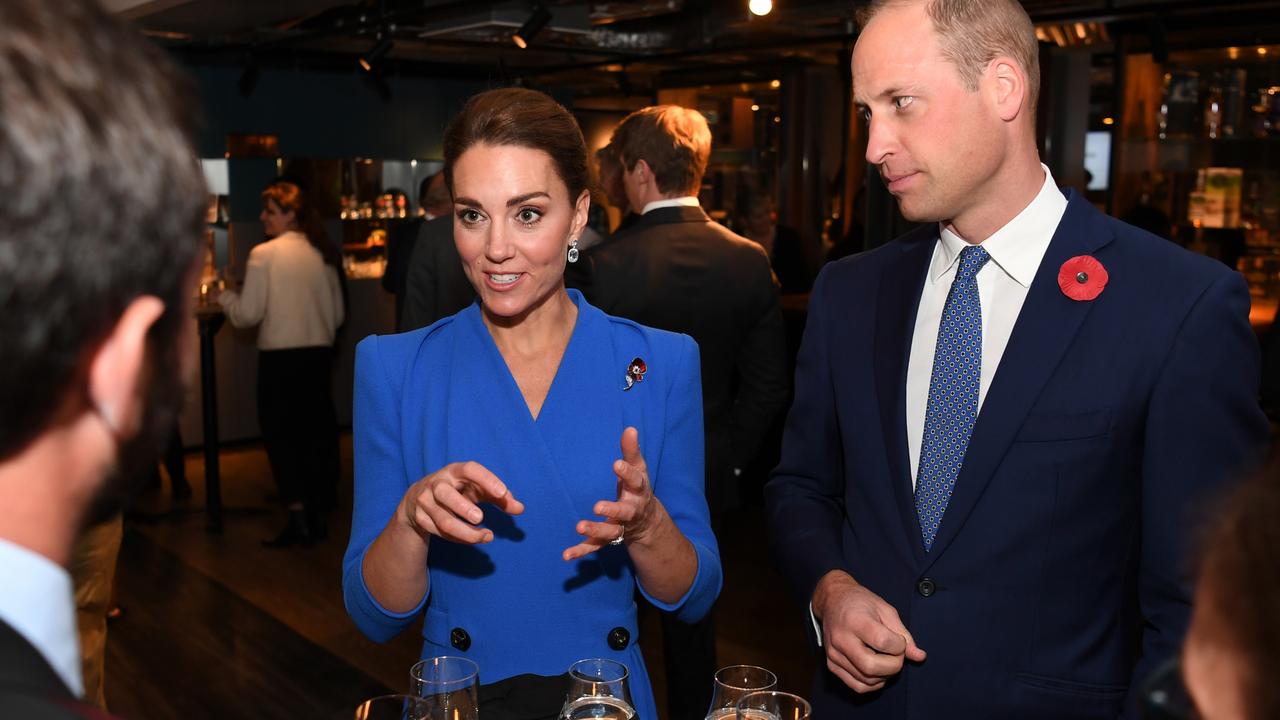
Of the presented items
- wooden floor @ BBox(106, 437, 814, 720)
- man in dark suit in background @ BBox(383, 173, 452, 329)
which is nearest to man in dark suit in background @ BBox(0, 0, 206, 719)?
wooden floor @ BBox(106, 437, 814, 720)

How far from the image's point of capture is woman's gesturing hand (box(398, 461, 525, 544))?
134 cm

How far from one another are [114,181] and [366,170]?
8.90 meters

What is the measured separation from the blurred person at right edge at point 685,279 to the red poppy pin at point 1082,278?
213cm

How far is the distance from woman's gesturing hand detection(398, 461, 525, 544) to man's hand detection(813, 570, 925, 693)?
0.55m

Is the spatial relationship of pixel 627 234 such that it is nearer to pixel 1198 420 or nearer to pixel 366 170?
pixel 1198 420

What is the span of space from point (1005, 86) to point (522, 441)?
954 mm

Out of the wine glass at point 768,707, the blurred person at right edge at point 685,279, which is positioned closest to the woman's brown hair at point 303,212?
the blurred person at right edge at point 685,279

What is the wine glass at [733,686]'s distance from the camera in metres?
1.17

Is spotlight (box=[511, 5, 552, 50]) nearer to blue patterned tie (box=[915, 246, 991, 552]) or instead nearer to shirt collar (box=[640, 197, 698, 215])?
shirt collar (box=[640, 197, 698, 215])

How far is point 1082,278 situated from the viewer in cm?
157

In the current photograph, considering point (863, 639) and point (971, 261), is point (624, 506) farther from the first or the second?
point (971, 261)

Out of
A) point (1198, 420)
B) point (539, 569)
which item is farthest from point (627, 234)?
point (1198, 420)

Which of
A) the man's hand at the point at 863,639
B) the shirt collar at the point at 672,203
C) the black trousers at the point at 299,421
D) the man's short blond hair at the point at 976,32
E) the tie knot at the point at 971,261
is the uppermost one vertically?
the man's short blond hair at the point at 976,32

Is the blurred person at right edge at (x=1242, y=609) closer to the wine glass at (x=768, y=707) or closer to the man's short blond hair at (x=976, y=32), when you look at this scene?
the wine glass at (x=768, y=707)
